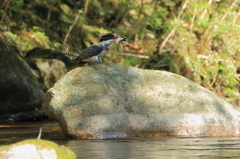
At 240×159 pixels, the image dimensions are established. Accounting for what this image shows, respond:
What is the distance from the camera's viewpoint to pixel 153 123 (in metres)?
5.79

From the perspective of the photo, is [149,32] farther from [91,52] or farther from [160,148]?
[160,148]

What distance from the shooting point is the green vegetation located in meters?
12.7

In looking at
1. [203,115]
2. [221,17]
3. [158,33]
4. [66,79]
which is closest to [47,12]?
[158,33]

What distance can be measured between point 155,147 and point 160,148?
0.30ft

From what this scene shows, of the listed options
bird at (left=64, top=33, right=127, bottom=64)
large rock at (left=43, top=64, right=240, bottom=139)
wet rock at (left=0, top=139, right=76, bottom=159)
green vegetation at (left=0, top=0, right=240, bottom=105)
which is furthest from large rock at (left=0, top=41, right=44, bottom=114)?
wet rock at (left=0, top=139, right=76, bottom=159)

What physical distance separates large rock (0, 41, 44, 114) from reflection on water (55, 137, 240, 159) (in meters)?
3.73

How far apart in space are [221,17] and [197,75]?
15.1 ft

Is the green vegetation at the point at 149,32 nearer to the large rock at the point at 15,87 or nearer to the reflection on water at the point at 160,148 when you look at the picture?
the large rock at the point at 15,87

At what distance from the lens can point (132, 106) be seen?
5.96 m

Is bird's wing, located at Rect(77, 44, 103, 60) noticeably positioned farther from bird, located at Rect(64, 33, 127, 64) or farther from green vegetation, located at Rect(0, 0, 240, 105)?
green vegetation, located at Rect(0, 0, 240, 105)

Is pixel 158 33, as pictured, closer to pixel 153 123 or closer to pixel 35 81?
pixel 35 81

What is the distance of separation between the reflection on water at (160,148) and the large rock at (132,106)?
15.6 inches

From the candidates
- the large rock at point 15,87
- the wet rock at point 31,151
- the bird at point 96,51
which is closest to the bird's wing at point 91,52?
the bird at point 96,51

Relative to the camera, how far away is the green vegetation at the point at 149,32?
12.7 m
